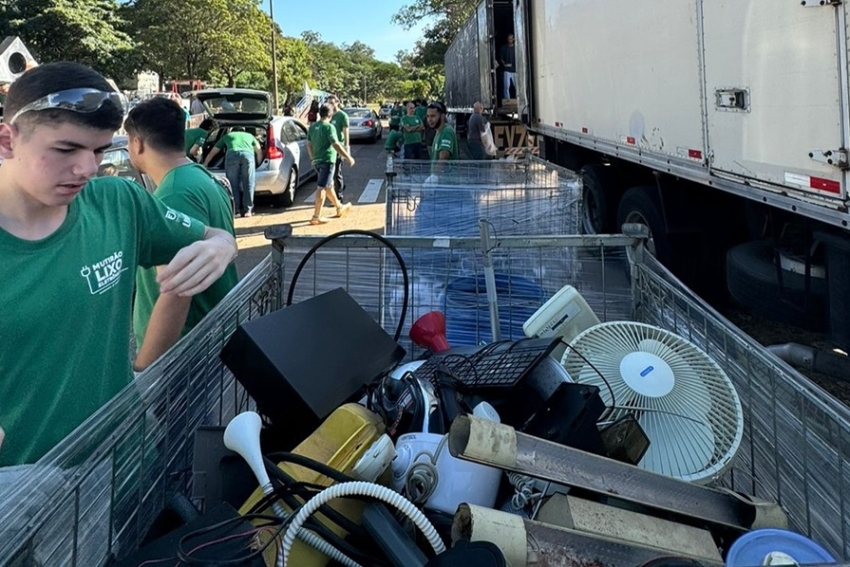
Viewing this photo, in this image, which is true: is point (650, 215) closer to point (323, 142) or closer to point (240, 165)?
point (323, 142)

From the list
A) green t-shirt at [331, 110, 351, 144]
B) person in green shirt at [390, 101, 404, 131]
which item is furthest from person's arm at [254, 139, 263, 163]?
person in green shirt at [390, 101, 404, 131]

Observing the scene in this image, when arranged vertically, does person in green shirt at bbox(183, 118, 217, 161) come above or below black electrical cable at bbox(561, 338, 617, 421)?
above

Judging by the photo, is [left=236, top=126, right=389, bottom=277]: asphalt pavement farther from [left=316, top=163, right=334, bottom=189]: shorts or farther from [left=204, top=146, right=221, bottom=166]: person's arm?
[left=204, top=146, right=221, bottom=166]: person's arm

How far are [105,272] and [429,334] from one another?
1057 millimetres

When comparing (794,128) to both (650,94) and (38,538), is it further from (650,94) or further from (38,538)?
(38,538)

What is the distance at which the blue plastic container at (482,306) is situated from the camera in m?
2.87

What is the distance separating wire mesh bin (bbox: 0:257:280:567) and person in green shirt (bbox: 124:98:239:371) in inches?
21.6

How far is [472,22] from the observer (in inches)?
616

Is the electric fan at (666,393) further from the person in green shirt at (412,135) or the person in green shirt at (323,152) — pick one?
the person in green shirt at (412,135)

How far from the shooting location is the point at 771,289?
398 cm

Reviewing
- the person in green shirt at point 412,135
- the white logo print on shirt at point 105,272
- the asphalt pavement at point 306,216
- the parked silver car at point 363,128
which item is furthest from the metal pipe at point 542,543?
the parked silver car at point 363,128

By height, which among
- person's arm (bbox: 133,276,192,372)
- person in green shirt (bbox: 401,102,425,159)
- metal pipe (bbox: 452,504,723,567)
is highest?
person in green shirt (bbox: 401,102,425,159)

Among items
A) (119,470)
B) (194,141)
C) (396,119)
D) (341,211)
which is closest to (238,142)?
(194,141)

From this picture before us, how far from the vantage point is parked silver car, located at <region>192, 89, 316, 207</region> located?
11609mm
